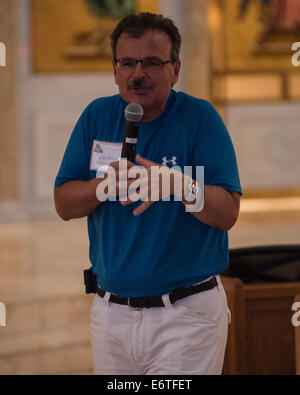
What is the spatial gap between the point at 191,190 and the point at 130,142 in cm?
15

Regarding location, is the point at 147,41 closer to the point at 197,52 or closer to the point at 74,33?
the point at 74,33

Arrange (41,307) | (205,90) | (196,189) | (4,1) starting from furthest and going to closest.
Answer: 1. (205,90)
2. (4,1)
3. (41,307)
4. (196,189)

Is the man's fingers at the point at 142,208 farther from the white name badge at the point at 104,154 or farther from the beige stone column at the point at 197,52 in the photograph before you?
the beige stone column at the point at 197,52

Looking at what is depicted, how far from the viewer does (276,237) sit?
17.1ft

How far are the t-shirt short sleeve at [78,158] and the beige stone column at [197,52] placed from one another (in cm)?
481

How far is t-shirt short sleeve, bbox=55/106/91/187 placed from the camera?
4.56ft

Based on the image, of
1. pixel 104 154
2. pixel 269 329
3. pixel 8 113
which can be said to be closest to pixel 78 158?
pixel 104 154

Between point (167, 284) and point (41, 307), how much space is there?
2.34 m

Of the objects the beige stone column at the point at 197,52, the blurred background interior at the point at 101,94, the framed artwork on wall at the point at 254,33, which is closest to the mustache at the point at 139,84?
the blurred background interior at the point at 101,94

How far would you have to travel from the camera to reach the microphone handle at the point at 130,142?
124cm

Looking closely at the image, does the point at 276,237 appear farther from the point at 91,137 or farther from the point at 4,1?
the point at 91,137

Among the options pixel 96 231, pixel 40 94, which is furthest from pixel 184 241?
pixel 40 94

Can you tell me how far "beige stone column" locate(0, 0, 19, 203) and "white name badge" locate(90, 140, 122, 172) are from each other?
460 centimetres

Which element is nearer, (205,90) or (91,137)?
(91,137)
